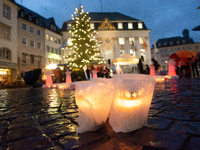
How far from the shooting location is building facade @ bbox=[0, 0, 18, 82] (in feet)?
58.8

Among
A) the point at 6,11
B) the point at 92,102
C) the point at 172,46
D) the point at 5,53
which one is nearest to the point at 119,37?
the point at 6,11

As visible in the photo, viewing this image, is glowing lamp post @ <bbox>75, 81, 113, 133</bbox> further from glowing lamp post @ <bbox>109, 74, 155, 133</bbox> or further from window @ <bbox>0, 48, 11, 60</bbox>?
window @ <bbox>0, 48, 11, 60</bbox>

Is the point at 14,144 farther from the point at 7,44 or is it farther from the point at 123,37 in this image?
the point at 123,37

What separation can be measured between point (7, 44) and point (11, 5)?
20.4ft

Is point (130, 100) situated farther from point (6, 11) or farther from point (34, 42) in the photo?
point (34, 42)

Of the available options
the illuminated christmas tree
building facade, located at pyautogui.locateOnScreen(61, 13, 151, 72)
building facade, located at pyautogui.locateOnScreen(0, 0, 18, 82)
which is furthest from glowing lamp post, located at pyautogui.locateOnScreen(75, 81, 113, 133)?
building facade, located at pyautogui.locateOnScreen(61, 13, 151, 72)

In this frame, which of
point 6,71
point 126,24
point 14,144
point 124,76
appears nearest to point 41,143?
point 14,144

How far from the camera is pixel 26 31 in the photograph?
2430cm

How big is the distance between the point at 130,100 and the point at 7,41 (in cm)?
2287

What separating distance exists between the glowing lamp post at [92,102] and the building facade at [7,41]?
2066 centimetres

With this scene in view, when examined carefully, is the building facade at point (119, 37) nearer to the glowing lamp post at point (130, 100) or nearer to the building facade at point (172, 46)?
the building facade at point (172, 46)

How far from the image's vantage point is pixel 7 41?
1873 cm

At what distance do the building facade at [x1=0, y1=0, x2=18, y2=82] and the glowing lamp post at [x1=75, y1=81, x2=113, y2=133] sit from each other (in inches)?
814

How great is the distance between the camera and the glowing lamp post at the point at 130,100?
3.66 ft
